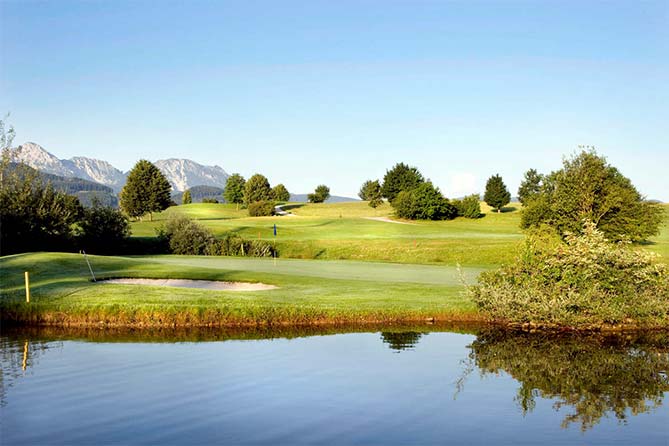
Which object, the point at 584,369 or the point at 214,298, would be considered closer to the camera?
the point at 584,369

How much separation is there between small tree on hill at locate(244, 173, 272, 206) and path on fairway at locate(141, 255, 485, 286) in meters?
114

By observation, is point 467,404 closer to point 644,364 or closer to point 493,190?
point 644,364

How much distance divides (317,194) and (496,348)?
174 metres

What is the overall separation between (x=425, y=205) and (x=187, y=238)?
180 feet

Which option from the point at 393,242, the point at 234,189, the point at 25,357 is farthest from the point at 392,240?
the point at 234,189

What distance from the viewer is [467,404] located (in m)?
15.6

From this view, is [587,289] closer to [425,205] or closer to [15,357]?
[15,357]

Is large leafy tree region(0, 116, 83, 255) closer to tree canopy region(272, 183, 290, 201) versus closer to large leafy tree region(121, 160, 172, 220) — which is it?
large leafy tree region(121, 160, 172, 220)

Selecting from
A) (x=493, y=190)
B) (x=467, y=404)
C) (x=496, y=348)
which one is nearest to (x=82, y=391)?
(x=467, y=404)

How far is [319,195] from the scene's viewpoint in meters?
195

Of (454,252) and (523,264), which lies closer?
(523,264)

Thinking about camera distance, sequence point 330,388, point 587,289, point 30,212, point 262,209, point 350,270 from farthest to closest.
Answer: point 262,209
point 30,212
point 350,270
point 587,289
point 330,388

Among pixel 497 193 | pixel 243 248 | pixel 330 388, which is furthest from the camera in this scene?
pixel 497 193

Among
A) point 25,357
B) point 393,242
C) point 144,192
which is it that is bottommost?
point 25,357
